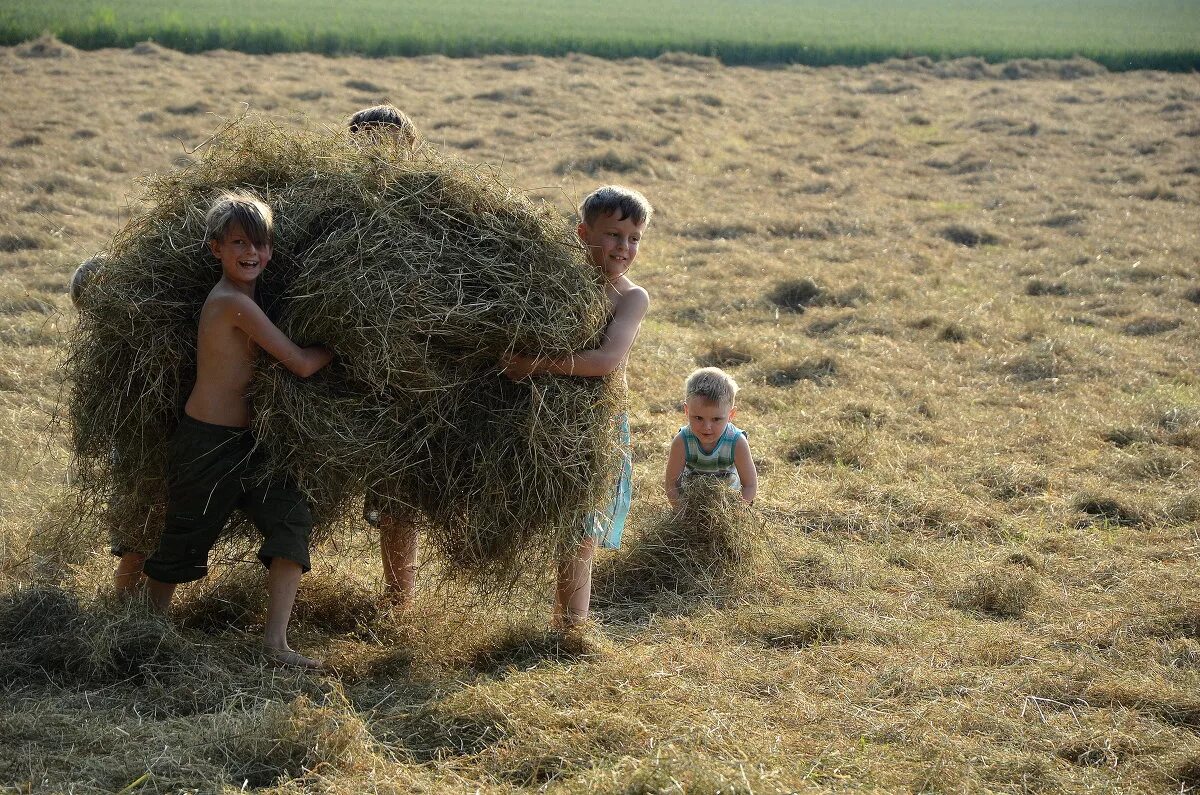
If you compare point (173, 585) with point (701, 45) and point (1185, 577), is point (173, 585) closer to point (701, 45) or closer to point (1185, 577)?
point (1185, 577)

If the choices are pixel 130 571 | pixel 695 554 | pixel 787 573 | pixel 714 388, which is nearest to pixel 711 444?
pixel 714 388

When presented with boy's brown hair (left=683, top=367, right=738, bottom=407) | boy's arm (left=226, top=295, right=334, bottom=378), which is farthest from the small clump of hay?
boy's arm (left=226, top=295, right=334, bottom=378)

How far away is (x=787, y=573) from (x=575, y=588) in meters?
1.27

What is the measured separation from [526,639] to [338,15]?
112ft

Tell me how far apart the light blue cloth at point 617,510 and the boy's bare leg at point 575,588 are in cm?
7

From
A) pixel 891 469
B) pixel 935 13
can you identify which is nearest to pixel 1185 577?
pixel 891 469

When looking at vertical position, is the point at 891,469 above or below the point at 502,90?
below

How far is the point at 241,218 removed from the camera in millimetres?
4012

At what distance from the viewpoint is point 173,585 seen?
4352 mm

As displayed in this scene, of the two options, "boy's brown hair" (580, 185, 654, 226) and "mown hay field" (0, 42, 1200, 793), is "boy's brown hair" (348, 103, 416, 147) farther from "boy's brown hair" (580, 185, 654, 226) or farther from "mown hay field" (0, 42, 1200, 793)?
"mown hay field" (0, 42, 1200, 793)

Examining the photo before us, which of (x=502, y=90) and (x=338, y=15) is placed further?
(x=338, y=15)

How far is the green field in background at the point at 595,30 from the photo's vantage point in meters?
25.3

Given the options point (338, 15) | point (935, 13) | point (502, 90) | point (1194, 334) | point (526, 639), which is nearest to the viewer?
point (526, 639)

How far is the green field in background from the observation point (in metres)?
25.3
